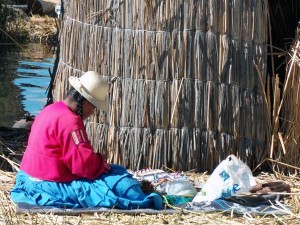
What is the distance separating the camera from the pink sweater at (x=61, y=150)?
6109 millimetres

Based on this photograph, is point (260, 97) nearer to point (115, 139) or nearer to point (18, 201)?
point (115, 139)

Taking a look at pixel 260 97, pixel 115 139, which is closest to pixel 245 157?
pixel 260 97

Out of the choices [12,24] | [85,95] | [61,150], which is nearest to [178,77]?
[85,95]

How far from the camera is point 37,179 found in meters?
6.30

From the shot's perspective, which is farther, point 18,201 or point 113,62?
point 113,62

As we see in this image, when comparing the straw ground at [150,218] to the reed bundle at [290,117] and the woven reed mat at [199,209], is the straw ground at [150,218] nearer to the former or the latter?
the woven reed mat at [199,209]

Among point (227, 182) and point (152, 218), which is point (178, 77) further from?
point (152, 218)

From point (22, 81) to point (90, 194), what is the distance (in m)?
6.95

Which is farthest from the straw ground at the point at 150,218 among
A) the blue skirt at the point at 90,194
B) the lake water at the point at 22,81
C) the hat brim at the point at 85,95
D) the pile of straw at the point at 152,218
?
the lake water at the point at 22,81

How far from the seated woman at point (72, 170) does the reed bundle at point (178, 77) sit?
3.66ft

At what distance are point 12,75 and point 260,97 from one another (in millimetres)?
7020

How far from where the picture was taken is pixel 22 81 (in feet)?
42.4

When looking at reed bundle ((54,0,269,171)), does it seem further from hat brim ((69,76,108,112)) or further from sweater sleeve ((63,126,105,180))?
sweater sleeve ((63,126,105,180))

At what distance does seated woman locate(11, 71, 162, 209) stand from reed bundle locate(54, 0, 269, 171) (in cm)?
111
